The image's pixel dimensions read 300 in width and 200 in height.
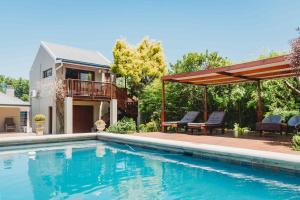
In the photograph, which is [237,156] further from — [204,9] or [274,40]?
[274,40]

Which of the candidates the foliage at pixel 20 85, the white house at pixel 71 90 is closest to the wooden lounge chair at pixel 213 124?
the white house at pixel 71 90

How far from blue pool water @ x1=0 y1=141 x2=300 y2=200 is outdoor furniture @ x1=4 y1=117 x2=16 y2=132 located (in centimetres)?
1090

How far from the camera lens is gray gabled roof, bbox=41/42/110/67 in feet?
62.6

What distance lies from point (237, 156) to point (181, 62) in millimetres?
11098

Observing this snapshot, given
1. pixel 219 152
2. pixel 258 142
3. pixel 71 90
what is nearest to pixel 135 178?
pixel 219 152

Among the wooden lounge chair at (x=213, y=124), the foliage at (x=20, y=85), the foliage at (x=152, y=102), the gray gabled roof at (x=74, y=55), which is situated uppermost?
the foliage at (x=20, y=85)

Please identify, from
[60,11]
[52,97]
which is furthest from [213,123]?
[60,11]

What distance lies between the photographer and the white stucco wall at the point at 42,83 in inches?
766

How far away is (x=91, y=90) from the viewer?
1845cm

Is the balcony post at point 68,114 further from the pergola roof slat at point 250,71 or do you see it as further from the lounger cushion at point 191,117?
the lounger cushion at point 191,117

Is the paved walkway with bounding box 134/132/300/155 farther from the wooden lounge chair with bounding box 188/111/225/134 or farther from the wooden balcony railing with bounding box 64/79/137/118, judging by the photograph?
the wooden balcony railing with bounding box 64/79/137/118

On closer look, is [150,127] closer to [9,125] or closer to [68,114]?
[68,114]

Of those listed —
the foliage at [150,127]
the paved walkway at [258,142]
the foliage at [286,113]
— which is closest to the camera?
the paved walkway at [258,142]

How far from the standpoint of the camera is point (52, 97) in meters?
19.0
